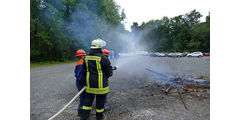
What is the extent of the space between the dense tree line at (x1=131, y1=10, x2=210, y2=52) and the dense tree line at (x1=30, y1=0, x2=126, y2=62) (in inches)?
933

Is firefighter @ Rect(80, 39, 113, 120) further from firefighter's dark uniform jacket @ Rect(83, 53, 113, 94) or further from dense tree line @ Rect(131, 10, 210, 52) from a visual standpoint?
dense tree line @ Rect(131, 10, 210, 52)

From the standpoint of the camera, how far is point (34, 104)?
158 inches

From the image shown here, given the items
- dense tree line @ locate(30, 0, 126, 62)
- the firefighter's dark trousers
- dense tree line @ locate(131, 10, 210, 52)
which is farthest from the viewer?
dense tree line @ locate(131, 10, 210, 52)

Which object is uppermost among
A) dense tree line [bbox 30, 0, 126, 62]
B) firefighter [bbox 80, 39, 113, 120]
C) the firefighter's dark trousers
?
dense tree line [bbox 30, 0, 126, 62]

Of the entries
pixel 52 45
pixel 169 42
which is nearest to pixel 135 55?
pixel 52 45

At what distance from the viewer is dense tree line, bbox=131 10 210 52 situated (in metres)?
41.6

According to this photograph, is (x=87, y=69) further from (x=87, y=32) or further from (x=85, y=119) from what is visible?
(x=87, y=32)

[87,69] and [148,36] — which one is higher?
[148,36]

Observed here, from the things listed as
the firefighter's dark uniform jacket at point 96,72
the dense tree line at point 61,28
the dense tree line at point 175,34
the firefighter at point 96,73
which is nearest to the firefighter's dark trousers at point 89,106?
the firefighter at point 96,73

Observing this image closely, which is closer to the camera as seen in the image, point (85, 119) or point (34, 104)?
point (85, 119)

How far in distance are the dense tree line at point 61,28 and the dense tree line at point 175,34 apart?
23.7 m

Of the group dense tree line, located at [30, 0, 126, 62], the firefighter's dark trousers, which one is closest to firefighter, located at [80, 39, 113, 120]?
the firefighter's dark trousers

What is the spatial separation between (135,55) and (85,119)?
27.8 m

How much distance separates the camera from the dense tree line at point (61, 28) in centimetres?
1716
